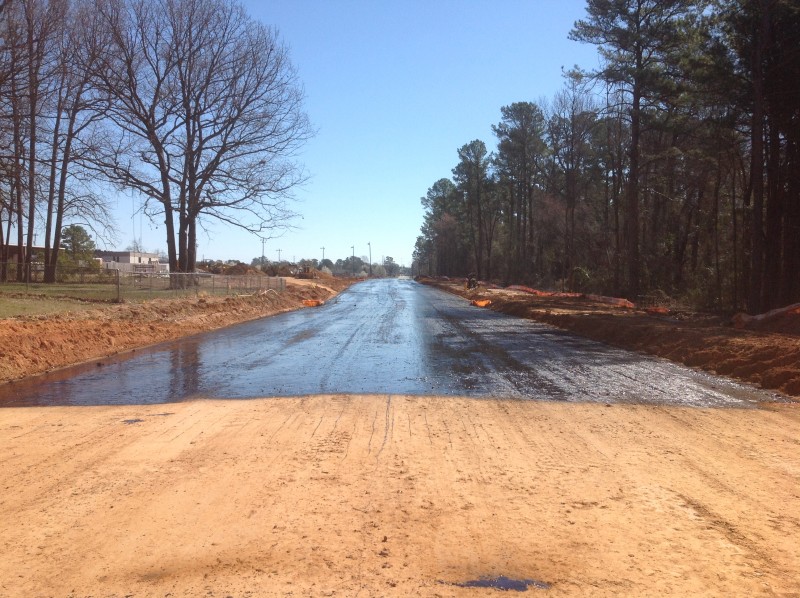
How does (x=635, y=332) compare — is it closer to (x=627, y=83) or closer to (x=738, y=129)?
(x=738, y=129)

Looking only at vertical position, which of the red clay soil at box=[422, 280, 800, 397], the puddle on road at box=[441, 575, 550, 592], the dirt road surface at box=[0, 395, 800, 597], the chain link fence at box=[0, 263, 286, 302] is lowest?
the puddle on road at box=[441, 575, 550, 592]

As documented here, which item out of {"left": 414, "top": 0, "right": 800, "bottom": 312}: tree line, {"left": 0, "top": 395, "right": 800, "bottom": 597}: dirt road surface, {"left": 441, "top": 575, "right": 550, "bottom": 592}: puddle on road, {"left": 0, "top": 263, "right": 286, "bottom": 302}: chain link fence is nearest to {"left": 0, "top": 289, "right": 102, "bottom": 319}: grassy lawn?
{"left": 0, "top": 263, "right": 286, "bottom": 302}: chain link fence

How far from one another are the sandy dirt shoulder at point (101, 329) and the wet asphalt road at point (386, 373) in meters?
0.83

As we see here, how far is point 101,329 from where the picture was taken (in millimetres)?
17469

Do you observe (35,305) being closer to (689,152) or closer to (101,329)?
(101,329)

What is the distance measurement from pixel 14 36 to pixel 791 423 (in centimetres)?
2124

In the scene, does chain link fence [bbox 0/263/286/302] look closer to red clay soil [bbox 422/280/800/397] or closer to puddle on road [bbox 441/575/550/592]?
red clay soil [bbox 422/280/800/397]

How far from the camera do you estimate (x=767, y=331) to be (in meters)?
16.4

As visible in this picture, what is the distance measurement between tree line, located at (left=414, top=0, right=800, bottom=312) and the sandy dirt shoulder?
1879 centimetres

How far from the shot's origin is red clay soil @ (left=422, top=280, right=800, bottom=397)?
11484mm

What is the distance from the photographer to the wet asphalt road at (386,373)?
10.1m

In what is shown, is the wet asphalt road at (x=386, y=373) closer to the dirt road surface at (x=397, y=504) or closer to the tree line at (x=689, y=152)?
the dirt road surface at (x=397, y=504)

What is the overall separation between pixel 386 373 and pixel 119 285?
54.5 ft

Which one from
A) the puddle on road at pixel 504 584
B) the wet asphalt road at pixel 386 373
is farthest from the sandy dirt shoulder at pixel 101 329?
the puddle on road at pixel 504 584
